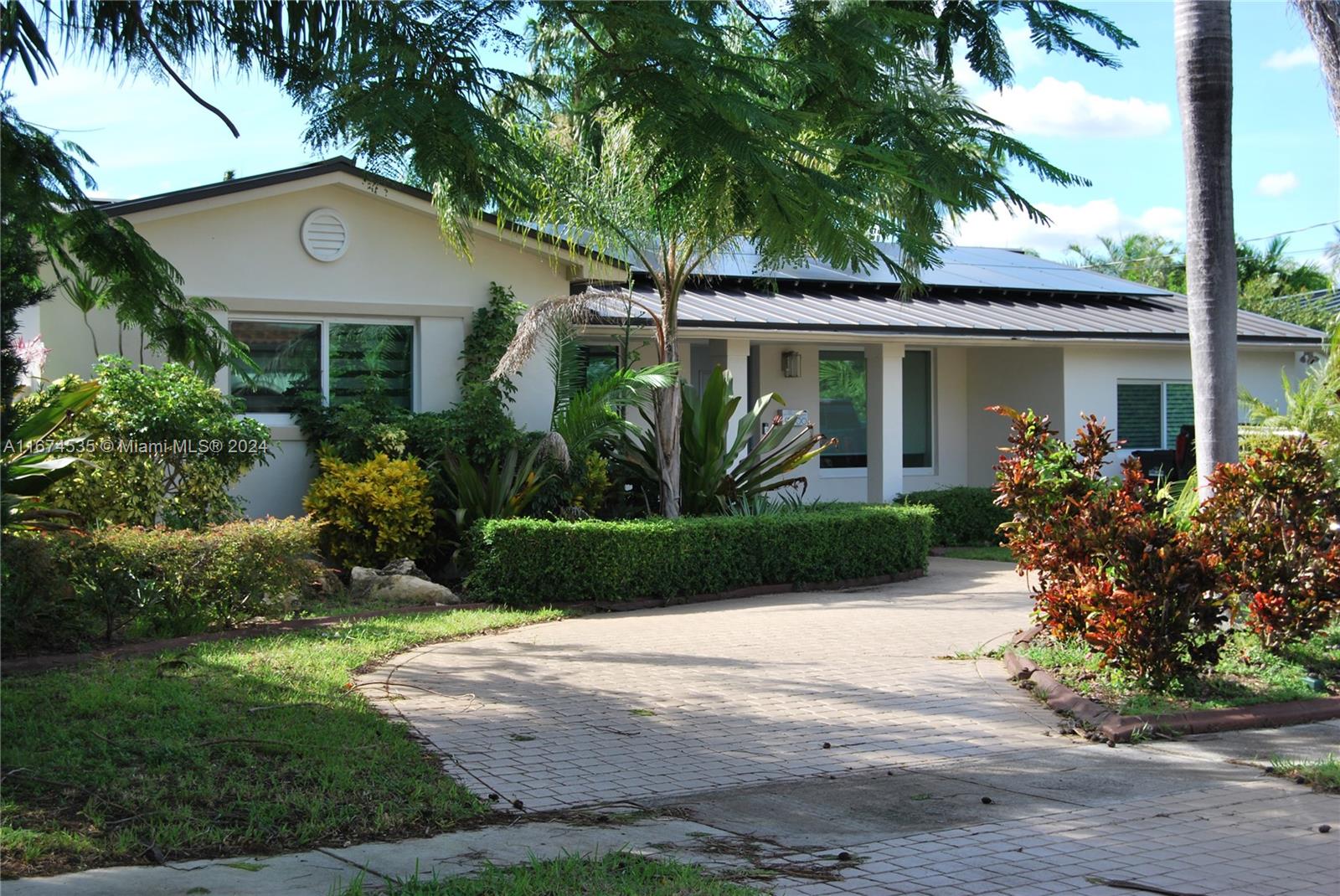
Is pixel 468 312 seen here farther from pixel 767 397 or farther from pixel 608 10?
pixel 608 10

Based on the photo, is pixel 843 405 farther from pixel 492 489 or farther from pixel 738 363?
pixel 492 489

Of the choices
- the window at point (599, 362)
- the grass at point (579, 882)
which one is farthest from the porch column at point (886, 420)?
the grass at point (579, 882)

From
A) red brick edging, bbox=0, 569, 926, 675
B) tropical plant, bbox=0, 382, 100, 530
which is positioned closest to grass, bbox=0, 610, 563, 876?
red brick edging, bbox=0, 569, 926, 675

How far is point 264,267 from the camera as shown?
13.4 metres

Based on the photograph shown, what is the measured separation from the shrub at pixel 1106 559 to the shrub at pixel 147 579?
225 inches

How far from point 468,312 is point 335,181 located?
2083mm

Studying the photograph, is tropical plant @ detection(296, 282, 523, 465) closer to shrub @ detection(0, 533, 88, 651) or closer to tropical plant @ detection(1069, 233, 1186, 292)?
shrub @ detection(0, 533, 88, 651)

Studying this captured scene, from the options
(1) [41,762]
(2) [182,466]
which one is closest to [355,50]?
(1) [41,762]

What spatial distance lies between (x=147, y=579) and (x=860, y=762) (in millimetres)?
5596

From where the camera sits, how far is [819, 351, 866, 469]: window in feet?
65.1

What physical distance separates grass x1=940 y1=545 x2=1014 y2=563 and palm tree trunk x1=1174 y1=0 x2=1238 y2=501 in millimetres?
6431

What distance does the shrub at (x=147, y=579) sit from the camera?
27.3 feet

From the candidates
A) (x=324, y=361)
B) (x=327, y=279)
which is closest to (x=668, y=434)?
(x=324, y=361)

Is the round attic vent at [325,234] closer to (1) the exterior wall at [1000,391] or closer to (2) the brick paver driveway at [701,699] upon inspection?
(2) the brick paver driveway at [701,699]
